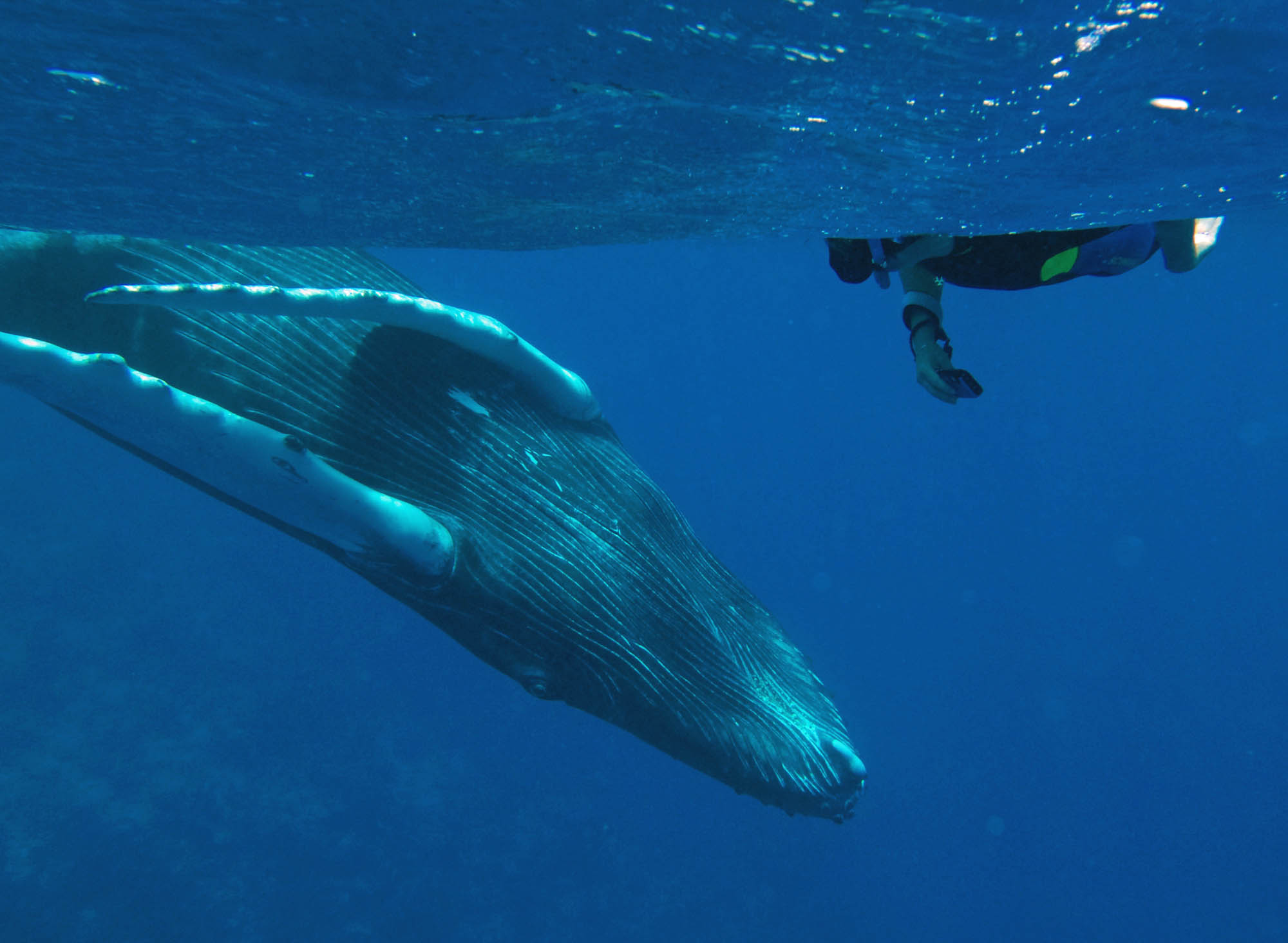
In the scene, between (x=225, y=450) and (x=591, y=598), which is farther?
(x=591, y=598)

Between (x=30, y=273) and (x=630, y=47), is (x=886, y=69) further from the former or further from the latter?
(x=30, y=273)

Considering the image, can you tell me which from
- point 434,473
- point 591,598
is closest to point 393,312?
point 434,473

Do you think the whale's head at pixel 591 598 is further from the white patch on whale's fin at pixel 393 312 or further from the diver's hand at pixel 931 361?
the diver's hand at pixel 931 361

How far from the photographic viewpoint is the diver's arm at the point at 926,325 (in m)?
3.92

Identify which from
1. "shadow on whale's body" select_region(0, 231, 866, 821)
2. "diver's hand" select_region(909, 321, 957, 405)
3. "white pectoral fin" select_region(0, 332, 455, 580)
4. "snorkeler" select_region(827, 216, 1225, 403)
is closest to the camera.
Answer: "white pectoral fin" select_region(0, 332, 455, 580)

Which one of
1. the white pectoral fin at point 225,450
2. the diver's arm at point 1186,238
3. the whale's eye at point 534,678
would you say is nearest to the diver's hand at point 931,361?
the diver's arm at point 1186,238

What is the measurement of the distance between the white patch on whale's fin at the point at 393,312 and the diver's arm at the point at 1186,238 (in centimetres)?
333

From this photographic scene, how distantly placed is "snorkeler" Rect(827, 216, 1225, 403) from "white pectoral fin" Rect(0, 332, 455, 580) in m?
2.66

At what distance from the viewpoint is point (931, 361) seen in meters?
3.98

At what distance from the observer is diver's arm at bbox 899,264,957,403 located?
3.92 metres

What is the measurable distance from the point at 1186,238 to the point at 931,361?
1.58 meters

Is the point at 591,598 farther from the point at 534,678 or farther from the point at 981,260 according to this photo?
the point at 981,260

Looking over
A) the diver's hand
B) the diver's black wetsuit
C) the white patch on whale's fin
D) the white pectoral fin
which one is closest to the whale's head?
the white patch on whale's fin

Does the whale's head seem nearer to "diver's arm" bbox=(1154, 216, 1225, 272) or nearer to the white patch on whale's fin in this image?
the white patch on whale's fin
